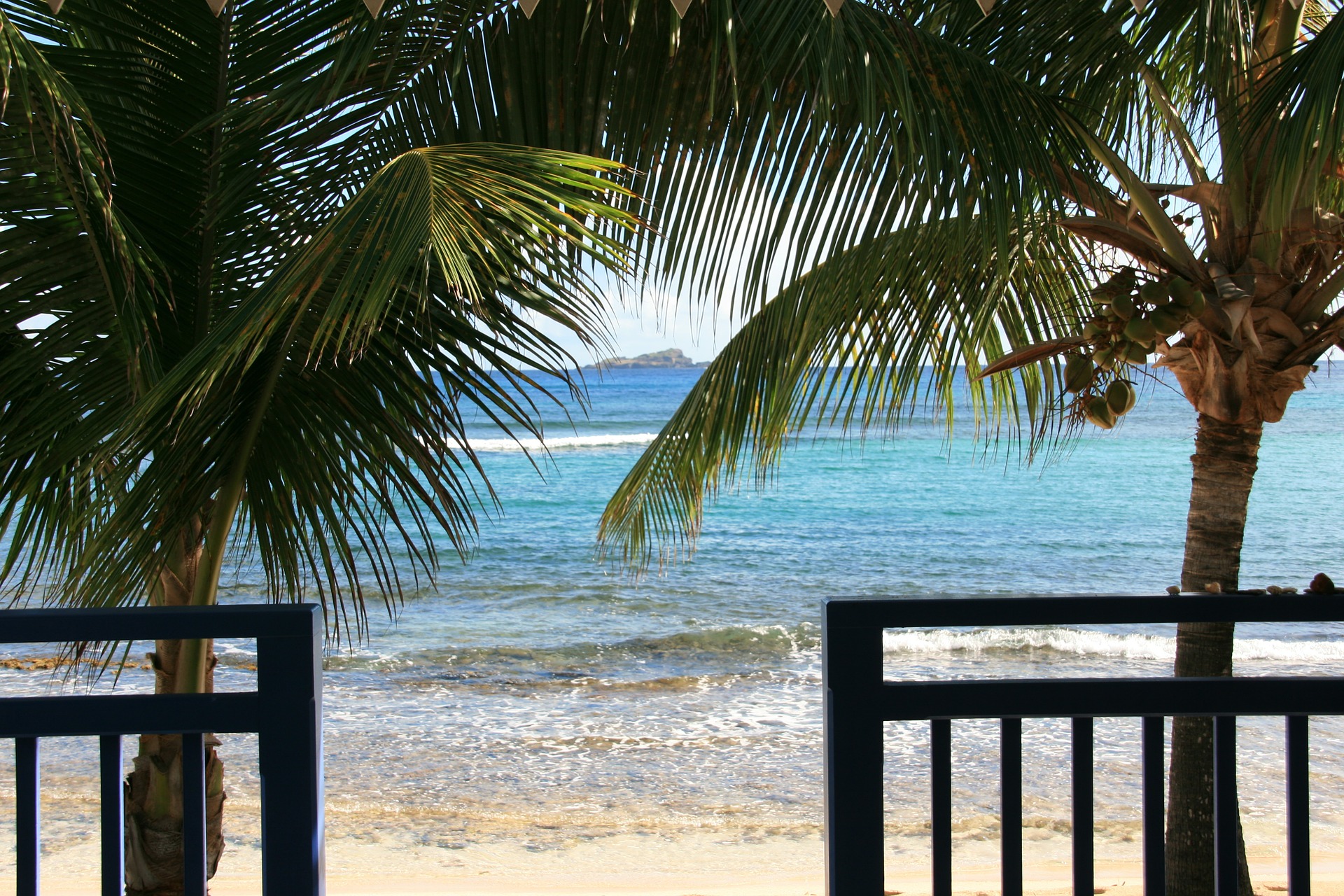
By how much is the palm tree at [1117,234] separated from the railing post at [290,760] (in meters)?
1.53

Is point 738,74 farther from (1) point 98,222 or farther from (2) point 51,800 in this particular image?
(2) point 51,800

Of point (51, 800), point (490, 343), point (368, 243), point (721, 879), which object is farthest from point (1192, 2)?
point (51, 800)

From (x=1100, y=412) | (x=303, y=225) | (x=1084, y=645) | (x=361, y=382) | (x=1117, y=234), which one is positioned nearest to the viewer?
(x=361, y=382)

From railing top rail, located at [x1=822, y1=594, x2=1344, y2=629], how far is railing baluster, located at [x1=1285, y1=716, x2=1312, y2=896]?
189mm

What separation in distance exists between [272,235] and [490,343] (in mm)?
674

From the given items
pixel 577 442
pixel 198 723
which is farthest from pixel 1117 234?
pixel 577 442

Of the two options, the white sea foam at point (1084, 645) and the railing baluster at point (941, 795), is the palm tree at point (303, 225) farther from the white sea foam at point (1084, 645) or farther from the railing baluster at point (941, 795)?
the white sea foam at point (1084, 645)

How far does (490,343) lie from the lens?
240cm

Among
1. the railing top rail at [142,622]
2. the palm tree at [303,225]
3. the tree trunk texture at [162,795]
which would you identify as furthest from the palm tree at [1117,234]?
the tree trunk texture at [162,795]

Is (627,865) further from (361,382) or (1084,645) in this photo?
(1084,645)

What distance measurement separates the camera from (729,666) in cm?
1003

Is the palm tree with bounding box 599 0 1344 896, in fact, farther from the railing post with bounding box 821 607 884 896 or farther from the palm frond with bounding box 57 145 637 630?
the railing post with bounding box 821 607 884 896

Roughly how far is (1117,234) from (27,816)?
294 cm

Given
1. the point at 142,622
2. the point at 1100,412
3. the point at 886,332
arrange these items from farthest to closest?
1. the point at 886,332
2. the point at 1100,412
3. the point at 142,622
